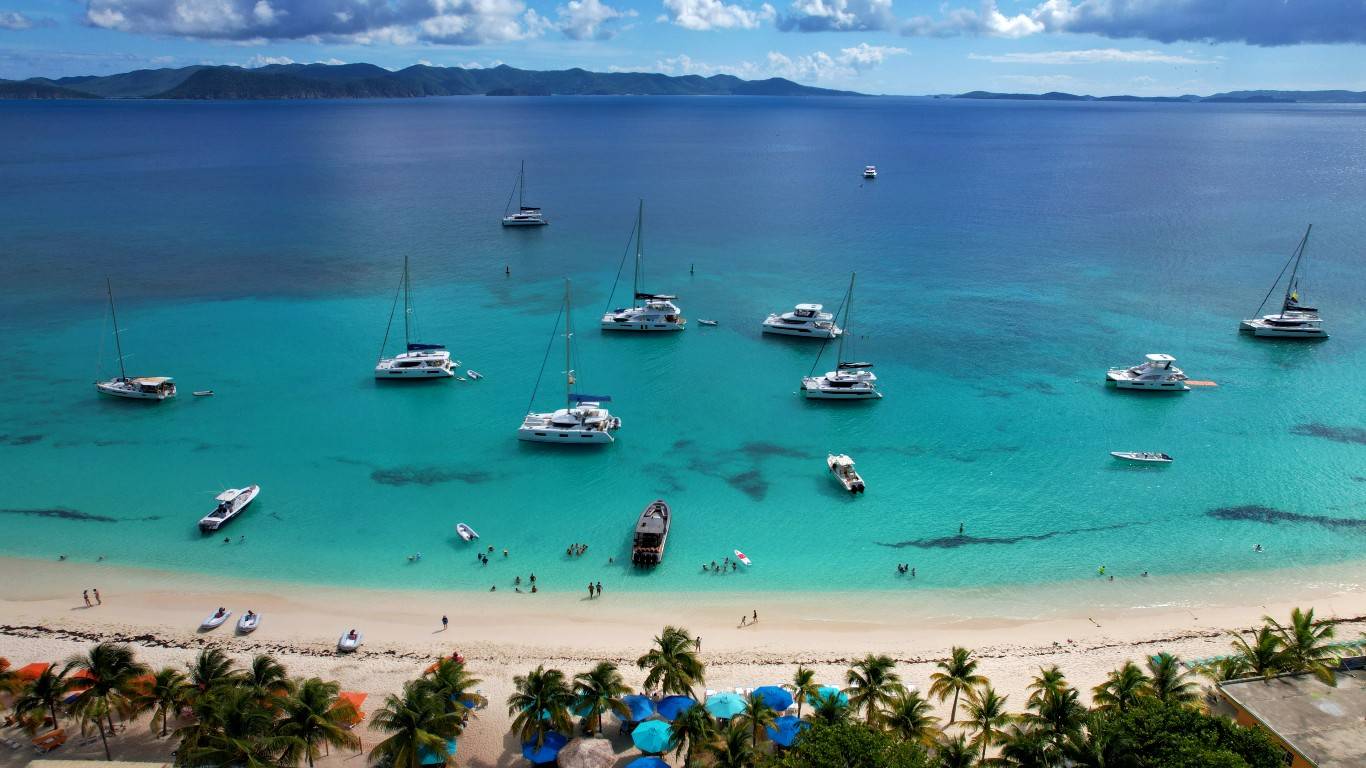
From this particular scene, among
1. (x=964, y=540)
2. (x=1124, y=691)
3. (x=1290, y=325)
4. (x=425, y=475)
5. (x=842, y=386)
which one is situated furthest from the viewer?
(x=1290, y=325)

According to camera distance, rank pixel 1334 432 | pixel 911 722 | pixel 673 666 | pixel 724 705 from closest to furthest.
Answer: pixel 911 722
pixel 673 666
pixel 724 705
pixel 1334 432

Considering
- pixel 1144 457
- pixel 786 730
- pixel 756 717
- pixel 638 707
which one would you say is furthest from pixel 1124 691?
pixel 1144 457

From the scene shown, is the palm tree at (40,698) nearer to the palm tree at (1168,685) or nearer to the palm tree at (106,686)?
the palm tree at (106,686)

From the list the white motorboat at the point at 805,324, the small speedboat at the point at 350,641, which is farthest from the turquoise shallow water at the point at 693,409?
the small speedboat at the point at 350,641

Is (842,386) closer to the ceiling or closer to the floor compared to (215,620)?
closer to the ceiling

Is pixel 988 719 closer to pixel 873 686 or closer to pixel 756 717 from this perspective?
pixel 873 686
